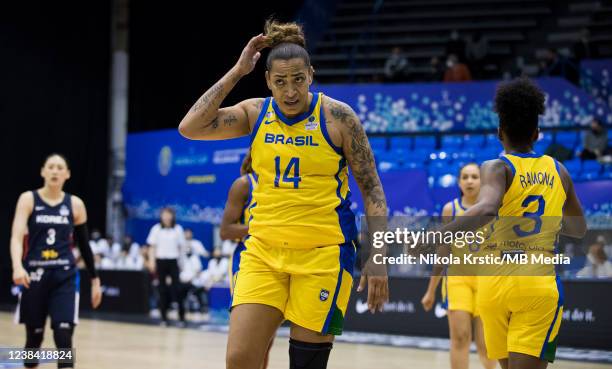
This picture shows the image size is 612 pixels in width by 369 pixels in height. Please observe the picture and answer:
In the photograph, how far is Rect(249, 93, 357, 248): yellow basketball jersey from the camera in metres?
4.29

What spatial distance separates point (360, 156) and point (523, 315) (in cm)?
110

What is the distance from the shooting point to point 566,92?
1670cm

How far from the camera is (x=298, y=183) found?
429cm

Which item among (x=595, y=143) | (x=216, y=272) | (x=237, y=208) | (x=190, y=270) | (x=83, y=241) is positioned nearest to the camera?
(x=237, y=208)

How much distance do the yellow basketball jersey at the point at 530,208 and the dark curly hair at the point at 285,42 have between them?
44.0 inches

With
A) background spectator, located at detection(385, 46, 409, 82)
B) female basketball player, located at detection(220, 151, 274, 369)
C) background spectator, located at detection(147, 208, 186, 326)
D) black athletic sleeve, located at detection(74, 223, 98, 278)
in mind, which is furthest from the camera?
background spectator, located at detection(385, 46, 409, 82)

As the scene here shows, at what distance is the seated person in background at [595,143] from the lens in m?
15.6

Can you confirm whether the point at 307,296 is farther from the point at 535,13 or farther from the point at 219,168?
the point at 535,13

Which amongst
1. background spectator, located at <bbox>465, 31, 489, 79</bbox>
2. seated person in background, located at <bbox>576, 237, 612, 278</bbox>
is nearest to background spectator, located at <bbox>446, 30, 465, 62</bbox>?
background spectator, located at <bbox>465, 31, 489, 79</bbox>

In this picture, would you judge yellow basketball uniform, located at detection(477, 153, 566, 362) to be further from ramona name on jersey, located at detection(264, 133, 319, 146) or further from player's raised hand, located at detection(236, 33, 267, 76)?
player's raised hand, located at detection(236, 33, 267, 76)

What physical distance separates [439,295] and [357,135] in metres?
8.39

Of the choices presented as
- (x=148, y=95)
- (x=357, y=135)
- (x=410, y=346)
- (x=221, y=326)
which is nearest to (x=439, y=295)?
(x=410, y=346)

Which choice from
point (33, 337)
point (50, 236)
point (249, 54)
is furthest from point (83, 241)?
point (249, 54)

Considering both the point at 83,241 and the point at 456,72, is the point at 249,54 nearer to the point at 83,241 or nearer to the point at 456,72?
the point at 83,241
